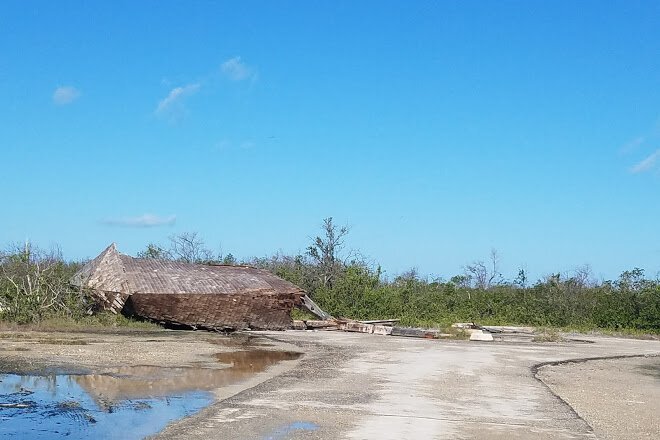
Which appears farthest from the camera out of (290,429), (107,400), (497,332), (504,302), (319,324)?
(504,302)

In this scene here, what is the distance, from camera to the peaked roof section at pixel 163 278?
78.1 ft

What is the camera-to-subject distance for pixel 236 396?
1060cm

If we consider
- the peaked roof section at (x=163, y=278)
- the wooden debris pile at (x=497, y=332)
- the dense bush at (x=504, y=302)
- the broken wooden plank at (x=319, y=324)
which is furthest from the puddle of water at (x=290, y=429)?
the dense bush at (x=504, y=302)

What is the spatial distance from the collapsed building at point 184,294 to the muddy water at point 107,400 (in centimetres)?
959

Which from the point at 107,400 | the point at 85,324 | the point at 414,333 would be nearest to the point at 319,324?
the point at 414,333

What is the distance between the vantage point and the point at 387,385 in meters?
12.3

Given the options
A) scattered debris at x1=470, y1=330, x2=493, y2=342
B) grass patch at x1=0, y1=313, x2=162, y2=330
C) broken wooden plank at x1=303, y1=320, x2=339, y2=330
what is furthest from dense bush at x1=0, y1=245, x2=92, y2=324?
scattered debris at x1=470, y1=330, x2=493, y2=342

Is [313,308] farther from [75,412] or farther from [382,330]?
[75,412]

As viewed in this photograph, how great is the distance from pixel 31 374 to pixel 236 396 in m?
4.06

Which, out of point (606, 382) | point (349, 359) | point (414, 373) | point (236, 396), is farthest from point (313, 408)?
point (606, 382)

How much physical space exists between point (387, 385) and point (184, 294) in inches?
505

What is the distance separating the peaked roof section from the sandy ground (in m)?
2.49

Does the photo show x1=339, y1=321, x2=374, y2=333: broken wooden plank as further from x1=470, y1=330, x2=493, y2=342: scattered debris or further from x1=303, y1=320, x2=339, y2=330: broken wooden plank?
x1=470, y1=330, x2=493, y2=342: scattered debris

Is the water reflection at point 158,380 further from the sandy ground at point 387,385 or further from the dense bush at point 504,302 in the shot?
the dense bush at point 504,302
